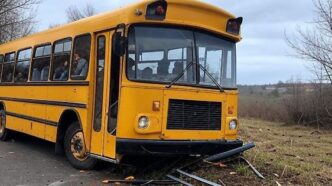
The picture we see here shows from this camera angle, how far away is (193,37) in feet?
28.6

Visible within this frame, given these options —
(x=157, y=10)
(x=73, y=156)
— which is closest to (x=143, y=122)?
(x=157, y=10)

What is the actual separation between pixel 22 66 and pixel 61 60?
2.79 metres

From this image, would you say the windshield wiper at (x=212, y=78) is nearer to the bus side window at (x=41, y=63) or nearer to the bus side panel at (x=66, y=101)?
the bus side panel at (x=66, y=101)

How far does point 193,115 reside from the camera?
8531 millimetres

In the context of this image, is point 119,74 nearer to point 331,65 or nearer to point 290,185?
point 290,185

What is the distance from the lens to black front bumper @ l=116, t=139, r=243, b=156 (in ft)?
26.0

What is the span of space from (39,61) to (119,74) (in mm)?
4014

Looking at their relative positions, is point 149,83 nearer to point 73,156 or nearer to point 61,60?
point 73,156

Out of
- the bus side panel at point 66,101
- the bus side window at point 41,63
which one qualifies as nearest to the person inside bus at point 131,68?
the bus side panel at point 66,101

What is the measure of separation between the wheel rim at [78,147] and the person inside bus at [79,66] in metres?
1.09

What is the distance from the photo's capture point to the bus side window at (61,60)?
10.3 m

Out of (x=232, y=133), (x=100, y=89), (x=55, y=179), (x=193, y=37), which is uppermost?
(x=193, y=37)

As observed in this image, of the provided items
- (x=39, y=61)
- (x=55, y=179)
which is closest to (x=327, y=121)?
(x=39, y=61)

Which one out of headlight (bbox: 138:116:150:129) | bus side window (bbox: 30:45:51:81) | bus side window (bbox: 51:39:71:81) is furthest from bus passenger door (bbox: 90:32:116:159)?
bus side window (bbox: 30:45:51:81)
